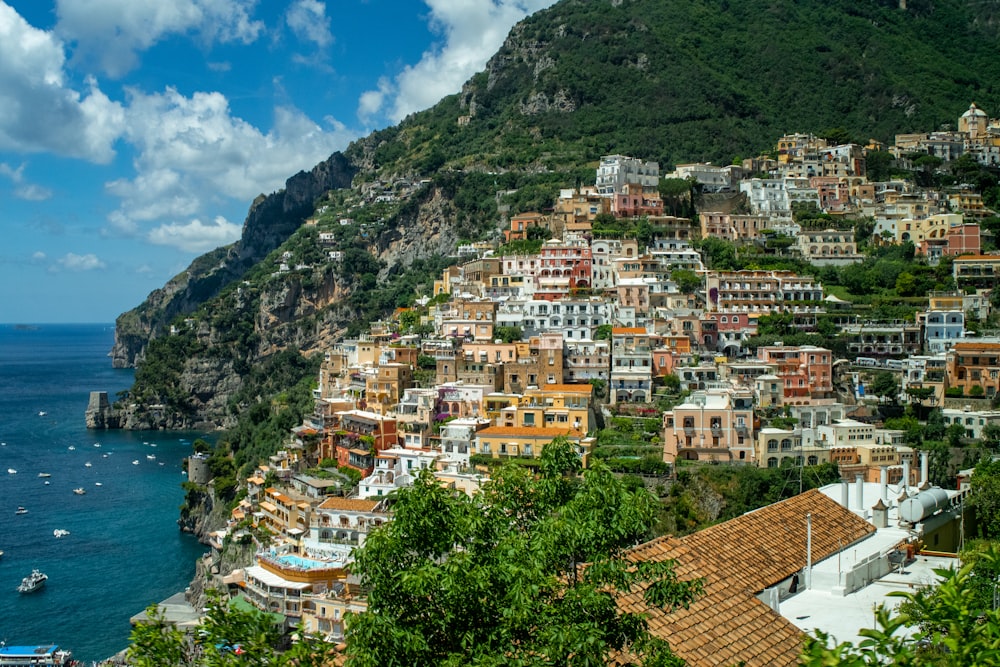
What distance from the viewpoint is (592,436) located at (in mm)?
37844

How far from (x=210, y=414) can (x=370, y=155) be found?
46647 millimetres

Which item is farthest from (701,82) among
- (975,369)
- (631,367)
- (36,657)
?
(36,657)

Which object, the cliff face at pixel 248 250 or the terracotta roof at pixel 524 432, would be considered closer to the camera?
the terracotta roof at pixel 524 432

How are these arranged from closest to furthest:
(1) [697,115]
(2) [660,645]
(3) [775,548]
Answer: (2) [660,645] < (3) [775,548] < (1) [697,115]

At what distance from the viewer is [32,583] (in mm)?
40312

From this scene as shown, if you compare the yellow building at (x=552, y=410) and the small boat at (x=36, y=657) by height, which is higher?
the yellow building at (x=552, y=410)

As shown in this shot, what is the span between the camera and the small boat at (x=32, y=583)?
4012cm

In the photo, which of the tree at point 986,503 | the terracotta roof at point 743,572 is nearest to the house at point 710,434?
the tree at point 986,503

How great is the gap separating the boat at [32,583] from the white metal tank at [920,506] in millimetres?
36459

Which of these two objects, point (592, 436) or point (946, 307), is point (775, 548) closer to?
point (592, 436)

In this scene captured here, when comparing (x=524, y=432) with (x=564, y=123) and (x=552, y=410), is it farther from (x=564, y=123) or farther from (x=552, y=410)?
(x=564, y=123)

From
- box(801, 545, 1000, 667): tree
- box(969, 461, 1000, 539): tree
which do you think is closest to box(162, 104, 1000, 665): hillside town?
box(969, 461, 1000, 539): tree

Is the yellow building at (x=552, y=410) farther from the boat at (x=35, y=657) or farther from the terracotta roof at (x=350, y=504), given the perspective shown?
→ the boat at (x=35, y=657)

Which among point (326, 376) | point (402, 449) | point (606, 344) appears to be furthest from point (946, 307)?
point (326, 376)
